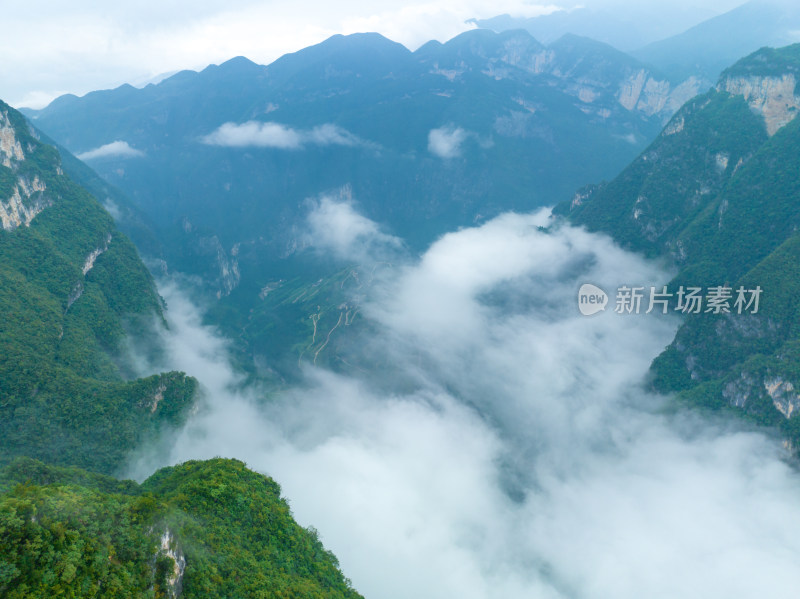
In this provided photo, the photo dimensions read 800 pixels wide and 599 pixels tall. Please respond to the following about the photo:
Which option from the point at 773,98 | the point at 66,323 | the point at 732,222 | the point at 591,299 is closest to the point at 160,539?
the point at 66,323

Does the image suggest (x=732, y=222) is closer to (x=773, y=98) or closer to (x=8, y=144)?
(x=773, y=98)

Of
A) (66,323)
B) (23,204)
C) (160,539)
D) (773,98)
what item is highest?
(773,98)

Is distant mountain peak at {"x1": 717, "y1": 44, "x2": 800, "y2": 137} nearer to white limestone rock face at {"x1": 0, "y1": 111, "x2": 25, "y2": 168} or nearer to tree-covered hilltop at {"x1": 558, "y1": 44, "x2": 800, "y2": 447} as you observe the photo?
tree-covered hilltop at {"x1": 558, "y1": 44, "x2": 800, "y2": 447}

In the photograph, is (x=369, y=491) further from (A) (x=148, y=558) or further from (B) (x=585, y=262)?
(B) (x=585, y=262)

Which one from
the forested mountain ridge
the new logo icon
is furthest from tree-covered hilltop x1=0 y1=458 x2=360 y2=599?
the new logo icon

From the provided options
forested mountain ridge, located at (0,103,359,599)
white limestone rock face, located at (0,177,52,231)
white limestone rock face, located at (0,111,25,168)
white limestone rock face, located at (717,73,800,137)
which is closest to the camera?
forested mountain ridge, located at (0,103,359,599)

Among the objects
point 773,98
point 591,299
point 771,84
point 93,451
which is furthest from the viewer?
point 591,299
